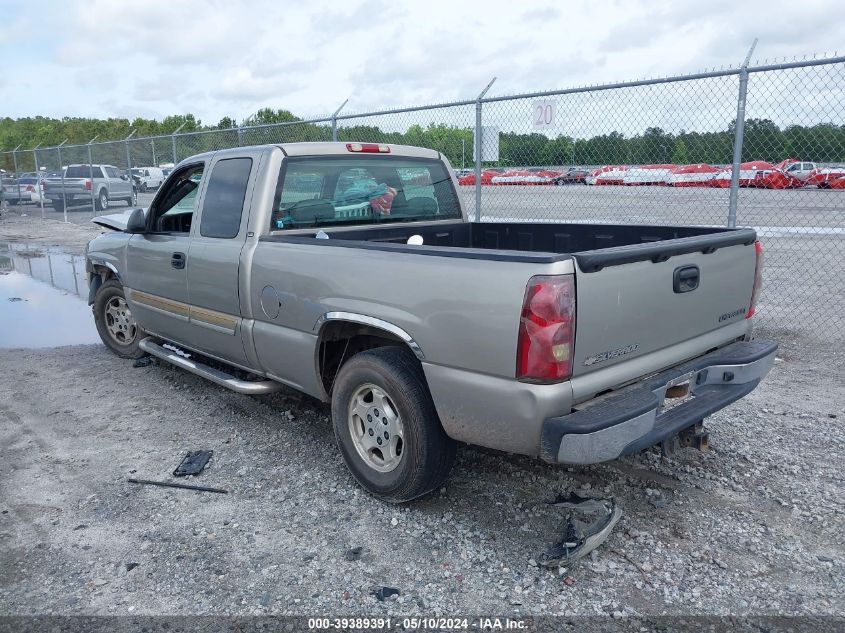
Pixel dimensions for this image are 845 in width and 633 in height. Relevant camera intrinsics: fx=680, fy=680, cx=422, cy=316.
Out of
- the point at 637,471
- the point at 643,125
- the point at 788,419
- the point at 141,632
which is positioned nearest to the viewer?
the point at 141,632

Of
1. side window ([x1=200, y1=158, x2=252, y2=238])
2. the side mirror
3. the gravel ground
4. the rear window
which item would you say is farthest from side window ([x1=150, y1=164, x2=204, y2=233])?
the gravel ground

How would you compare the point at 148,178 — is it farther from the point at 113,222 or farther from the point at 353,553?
the point at 353,553

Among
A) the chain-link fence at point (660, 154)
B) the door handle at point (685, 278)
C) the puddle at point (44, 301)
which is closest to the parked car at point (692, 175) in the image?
the chain-link fence at point (660, 154)

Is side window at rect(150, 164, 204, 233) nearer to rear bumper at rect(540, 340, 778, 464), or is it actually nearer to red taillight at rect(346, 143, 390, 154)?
red taillight at rect(346, 143, 390, 154)

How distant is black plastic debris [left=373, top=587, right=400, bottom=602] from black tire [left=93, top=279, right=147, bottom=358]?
13.0 ft

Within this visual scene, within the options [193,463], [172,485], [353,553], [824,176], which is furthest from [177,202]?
[824,176]

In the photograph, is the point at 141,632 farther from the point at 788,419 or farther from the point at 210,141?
the point at 210,141

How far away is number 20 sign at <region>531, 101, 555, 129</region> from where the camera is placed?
7137 millimetres

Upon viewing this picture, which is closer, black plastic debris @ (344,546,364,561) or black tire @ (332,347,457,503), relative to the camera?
black plastic debris @ (344,546,364,561)

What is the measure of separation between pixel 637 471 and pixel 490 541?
3.73 ft

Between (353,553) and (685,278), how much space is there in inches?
81.7

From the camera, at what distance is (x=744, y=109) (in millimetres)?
5961

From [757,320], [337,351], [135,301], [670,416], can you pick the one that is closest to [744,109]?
[757,320]

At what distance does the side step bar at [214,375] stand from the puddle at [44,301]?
6.89 ft
